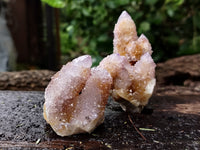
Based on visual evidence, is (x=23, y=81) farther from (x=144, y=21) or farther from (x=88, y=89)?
(x=144, y=21)

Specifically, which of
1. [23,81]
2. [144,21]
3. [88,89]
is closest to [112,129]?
[88,89]

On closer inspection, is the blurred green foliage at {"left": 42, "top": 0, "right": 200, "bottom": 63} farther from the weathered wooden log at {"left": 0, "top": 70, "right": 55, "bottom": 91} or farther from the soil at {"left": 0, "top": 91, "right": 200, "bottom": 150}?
the soil at {"left": 0, "top": 91, "right": 200, "bottom": 150}

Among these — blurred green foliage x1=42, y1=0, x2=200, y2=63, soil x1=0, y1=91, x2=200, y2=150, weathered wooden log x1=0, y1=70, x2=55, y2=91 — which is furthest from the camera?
blurred green foliage x1=42, y1=0, x2=200, y2=63

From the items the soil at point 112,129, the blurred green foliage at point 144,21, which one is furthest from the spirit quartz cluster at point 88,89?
the blurred green foliage at point 144,21

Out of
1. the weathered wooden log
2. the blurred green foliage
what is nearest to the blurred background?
the blurred green foliage

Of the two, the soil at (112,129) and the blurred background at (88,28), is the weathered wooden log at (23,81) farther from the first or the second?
the blurred background at (88,28)

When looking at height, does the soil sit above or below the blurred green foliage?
below
